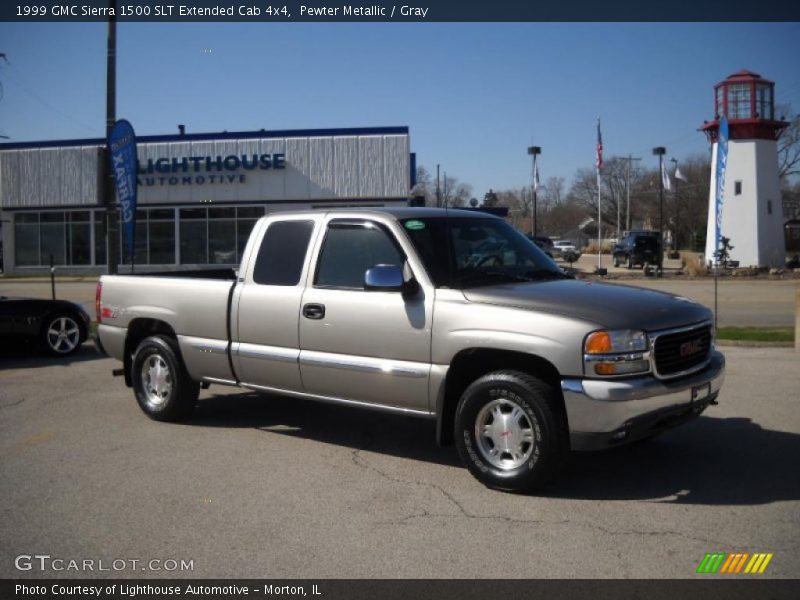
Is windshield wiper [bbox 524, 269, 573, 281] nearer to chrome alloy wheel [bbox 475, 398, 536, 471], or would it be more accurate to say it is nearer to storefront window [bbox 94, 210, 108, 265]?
chrome alloy wheel [bbox 475, 398, 536, 471]

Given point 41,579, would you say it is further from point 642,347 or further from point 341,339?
point 642,347

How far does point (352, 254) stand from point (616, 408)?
2.45 metres

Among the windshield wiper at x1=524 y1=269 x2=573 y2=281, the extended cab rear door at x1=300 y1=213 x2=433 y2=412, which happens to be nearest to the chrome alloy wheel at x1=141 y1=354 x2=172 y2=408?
the extended cab rear door at x1=300 y1=213 x2=433 y2=412

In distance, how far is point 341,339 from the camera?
6020 millimetres

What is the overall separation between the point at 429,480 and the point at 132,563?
220 centimetres

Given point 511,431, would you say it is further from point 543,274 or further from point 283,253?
point 283,253

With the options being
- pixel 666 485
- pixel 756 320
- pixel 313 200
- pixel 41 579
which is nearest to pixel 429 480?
pixel 666 485

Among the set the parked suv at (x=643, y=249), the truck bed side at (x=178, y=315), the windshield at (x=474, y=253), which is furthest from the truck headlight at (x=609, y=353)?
the parked suv at (x=643, y=249)

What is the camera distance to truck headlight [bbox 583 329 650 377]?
492cm

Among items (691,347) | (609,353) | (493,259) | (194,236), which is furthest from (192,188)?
(609,353)

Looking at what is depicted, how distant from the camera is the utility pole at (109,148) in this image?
14.5 meters

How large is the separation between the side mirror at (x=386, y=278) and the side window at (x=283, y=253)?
3.26 feet

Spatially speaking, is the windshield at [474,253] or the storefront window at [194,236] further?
the storefront window at [194,236]

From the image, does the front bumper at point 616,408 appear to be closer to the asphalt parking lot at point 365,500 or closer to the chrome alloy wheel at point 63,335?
the asphalt parking lot at point 365,500
